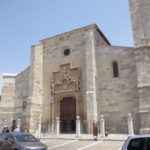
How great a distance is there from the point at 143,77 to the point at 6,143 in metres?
10.9

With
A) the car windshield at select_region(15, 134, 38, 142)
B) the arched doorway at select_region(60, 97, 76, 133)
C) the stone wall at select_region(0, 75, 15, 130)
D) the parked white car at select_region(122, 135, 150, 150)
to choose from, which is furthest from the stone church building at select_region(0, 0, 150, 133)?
the parked white car at select_region(122, 135, 150, 150)

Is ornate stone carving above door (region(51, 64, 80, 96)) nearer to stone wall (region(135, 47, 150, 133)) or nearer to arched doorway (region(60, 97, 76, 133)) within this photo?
arched doorway (region(60, 97, 76, 133))

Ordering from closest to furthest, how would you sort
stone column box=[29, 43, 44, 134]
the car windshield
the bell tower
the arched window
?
1. the car windshield
2. the bell tower
3. the arched window
4. stone column box=[29, 43, 44, 134]

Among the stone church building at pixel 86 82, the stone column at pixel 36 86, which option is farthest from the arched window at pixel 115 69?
the stone column at pixel 36 86

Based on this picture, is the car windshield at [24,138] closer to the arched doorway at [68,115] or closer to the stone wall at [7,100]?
the arched doorway at [68,115]

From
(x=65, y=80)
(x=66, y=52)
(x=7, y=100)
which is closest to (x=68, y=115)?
(x=65, y=80)

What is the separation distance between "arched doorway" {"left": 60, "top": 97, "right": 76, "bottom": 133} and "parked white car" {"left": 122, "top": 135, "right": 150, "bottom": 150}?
16.1 meters

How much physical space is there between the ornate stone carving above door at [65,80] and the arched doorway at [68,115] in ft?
3.32

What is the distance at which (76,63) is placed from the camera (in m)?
21.8

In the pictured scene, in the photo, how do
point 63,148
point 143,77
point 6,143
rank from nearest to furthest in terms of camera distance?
1. point 6,143
2. point 63,148
3. point 143,77

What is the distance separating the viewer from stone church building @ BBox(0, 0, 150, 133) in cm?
1796

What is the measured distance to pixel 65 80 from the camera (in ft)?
72.2

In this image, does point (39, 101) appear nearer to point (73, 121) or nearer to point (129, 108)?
point (73, 121)

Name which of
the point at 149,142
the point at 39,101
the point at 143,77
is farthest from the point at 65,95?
the point at 149,142
